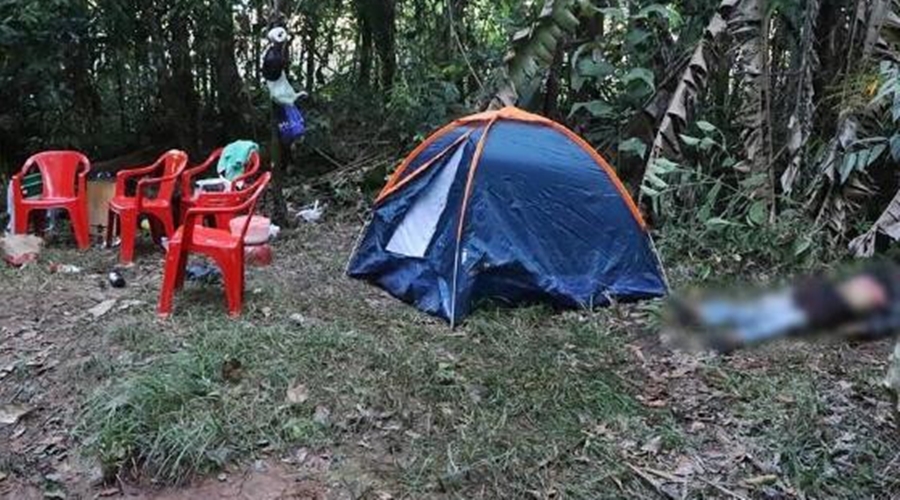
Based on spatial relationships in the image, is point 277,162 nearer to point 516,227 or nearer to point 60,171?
point 60,171

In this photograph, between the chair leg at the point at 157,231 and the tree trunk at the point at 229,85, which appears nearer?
the chair leg at the point at 157,231

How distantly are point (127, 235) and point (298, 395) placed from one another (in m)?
2.25

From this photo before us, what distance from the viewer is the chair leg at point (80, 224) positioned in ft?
16.4

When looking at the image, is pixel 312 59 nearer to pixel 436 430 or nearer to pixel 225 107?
pixel 225 107

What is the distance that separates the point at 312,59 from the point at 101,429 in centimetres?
529

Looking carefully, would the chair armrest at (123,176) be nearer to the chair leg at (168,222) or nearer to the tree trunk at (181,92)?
the chair leg at (168,222)

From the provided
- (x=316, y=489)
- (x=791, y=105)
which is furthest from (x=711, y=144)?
(x=316, y=489)

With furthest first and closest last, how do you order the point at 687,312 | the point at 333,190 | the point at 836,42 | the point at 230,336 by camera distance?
the point at 333,190
the point at 836,42
the point at 230,336
the point at 687,312

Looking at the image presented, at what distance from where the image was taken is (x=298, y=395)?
2980 millimetres

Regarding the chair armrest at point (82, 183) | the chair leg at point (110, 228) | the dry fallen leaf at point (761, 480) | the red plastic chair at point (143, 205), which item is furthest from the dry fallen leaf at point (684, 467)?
the chair armrest at point (82, 183)

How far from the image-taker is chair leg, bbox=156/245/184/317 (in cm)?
372

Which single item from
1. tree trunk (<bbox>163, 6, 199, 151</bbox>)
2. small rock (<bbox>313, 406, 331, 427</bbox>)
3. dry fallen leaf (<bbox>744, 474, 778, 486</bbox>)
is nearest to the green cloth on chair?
tree trunk (<bbox>163, 6, 199, 151</bbox>)

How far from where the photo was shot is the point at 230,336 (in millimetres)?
3354

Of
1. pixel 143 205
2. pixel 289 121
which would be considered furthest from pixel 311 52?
pixel 143 205
